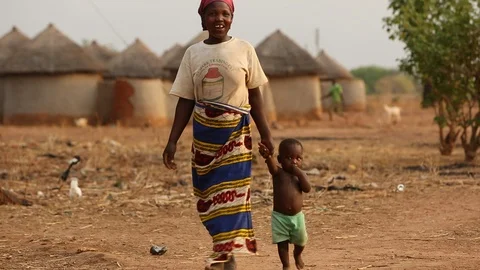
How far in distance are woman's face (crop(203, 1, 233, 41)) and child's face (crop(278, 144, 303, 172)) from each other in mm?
688

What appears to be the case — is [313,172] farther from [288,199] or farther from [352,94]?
[352,94]

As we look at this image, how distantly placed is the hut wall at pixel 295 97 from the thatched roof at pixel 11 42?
745 centimetres

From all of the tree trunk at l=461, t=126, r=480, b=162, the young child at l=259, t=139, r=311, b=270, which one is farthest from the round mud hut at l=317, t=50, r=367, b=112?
the young child at l=259, t=139, r=311, b=270

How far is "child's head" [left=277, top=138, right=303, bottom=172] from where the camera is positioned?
4.70 m

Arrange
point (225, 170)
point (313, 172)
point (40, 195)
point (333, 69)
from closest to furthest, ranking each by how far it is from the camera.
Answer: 1. point (225, 170)
2. point (40, 195)
3. point (313, 172)
4. point (333, 69)

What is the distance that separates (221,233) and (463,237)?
85.1 inches

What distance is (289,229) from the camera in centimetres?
469

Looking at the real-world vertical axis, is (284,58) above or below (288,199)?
above

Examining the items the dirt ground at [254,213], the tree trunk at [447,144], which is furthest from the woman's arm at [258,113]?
the tree trunk at [447,144]

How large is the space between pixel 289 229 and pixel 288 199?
0.50 ft

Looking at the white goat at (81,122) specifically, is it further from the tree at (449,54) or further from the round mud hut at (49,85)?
the tree at (449,54)

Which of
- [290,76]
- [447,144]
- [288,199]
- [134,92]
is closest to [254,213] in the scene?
[288,199]

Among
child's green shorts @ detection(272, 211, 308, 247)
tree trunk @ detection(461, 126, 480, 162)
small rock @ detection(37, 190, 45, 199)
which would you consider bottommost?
child's green shorts @ detection(272, 211, 308, 247)

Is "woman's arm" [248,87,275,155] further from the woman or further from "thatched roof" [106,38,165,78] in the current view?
"thatched roof" [106,38,165,78]
